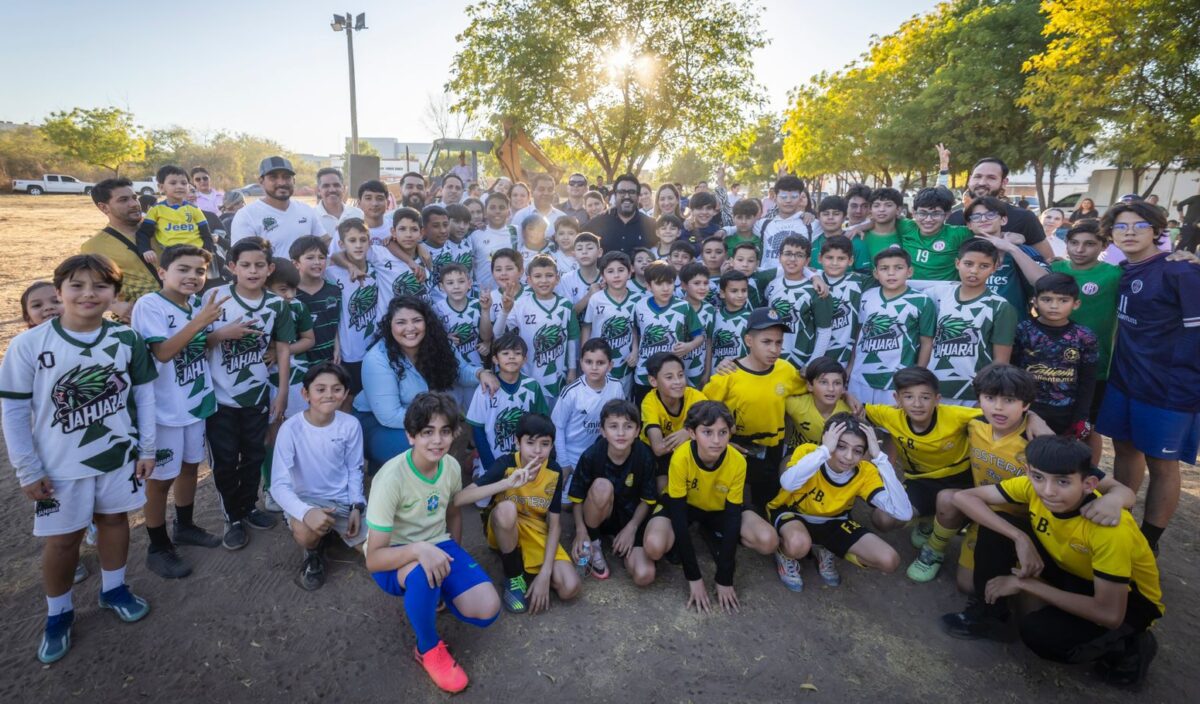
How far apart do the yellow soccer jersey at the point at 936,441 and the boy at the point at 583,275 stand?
8.52 feet

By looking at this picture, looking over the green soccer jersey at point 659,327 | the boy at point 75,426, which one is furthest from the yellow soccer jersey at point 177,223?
the green soccer jersey at point 659,327

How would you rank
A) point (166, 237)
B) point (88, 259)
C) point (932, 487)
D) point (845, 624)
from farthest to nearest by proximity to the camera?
point (166, 237), point (932, 487), point (845, 624), point (88, 259)

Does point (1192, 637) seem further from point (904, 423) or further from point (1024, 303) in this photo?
point (1024, 303)

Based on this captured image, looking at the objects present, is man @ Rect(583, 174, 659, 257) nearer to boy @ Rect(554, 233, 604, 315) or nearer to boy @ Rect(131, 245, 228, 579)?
boy @ Rect(554, 233, 604, 315)

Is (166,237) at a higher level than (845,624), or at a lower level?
higher

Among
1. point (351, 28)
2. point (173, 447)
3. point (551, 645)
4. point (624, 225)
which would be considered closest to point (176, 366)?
point (173, 447)

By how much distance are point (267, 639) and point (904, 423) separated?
3.93 meters

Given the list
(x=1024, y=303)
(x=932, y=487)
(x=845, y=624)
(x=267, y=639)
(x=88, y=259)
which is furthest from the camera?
(x=1024, y=303)

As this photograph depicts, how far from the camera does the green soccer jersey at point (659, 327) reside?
4.69 metres

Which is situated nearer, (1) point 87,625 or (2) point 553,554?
(1) point 87,625

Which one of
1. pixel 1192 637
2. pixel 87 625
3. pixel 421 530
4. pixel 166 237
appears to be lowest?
pixel 87 625

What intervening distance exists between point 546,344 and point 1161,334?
13.4 ft

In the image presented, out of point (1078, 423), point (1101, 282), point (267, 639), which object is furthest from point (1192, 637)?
point (267, 639)

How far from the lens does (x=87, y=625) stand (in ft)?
9.68
